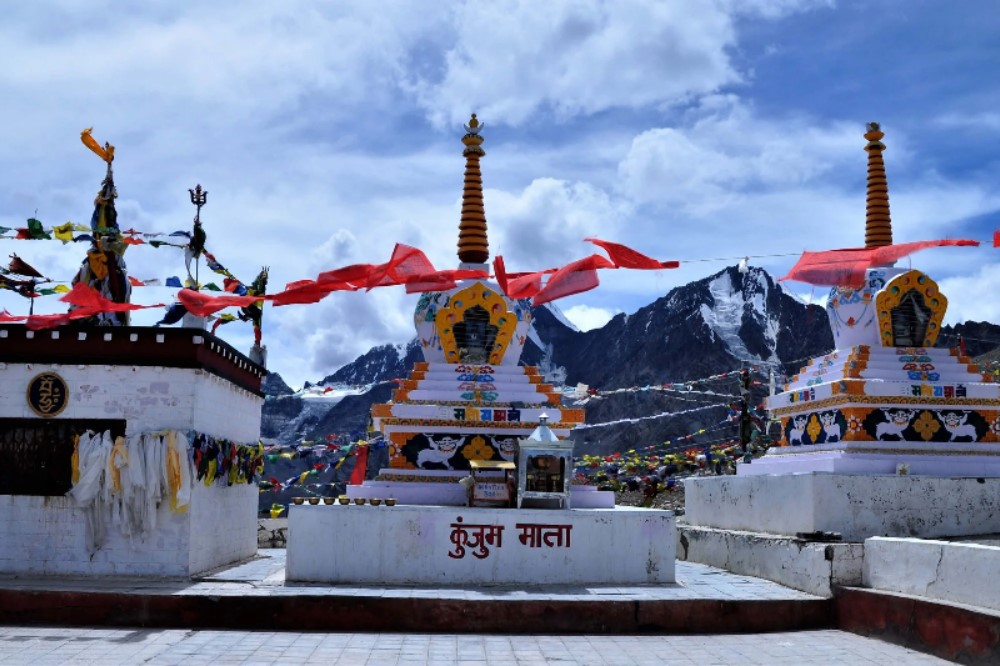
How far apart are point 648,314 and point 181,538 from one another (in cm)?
4983

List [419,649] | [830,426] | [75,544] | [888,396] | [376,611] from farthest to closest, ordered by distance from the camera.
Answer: [830,426] → [888,396] → [75,544] → [376,611] → [419,649]

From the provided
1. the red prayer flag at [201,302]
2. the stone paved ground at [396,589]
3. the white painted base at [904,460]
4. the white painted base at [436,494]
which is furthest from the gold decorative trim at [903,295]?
the red prayer flag at [201,302]

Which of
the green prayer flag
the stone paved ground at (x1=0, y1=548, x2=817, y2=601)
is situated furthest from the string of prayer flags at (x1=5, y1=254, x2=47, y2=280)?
the stone paved ground at (x1=0, y1=548, x2=817, y2=601)

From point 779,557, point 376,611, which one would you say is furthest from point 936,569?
point 376,611

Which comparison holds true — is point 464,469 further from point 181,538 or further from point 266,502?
point 266,502

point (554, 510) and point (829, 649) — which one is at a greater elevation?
point (554, 510)

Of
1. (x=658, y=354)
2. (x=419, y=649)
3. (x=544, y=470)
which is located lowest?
(x=419, y=649)

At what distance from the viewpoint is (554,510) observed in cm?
1219

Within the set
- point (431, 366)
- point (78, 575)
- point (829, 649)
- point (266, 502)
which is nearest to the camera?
point (829, 649)

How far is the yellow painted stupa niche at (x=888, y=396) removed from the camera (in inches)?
560

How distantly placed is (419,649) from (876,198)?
11678mm

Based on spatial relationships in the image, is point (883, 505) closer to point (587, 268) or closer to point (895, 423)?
point (895, 423)

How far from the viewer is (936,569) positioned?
376 inches

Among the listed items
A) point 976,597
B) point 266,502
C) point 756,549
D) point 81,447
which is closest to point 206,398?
point 81,447
